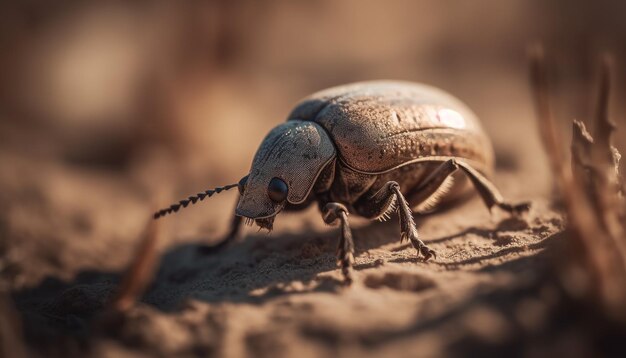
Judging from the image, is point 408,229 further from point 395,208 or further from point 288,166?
point 288,166

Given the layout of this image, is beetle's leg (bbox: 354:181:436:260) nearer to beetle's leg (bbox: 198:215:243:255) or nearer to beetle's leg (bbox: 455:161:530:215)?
beetle's leg (bbox: 455:161:530:215)

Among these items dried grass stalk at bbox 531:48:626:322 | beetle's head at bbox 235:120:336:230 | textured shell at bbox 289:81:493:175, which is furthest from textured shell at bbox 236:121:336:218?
dried grass stalk at bbox 531:48:626:322

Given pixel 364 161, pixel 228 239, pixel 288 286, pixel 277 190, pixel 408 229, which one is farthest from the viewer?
pixel 228 239

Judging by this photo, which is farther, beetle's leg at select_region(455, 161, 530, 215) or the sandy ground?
beetle's leg at select_region(455, 161, 530, 215)

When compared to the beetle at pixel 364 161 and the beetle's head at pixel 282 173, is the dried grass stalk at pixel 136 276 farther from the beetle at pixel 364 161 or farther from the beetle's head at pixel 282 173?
the beetle's head at pixel 282 173

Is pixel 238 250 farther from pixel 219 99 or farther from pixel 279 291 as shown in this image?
pixel 219 99

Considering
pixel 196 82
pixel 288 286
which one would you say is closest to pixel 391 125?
pixel 288 286
